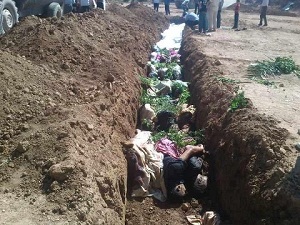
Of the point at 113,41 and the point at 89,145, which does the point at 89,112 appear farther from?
the point at 113,41

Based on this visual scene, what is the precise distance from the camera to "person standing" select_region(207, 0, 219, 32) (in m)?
18.3

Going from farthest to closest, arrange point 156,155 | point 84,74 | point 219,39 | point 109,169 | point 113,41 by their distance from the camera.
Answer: point 219,39 → point 113,41 → point 84,74 → point 156,155 → point 109,169

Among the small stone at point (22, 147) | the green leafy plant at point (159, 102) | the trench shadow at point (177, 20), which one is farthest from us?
the trench shadow at point (177, 20)

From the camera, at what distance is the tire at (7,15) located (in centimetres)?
1099

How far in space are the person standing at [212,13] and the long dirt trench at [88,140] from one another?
29.7 feet

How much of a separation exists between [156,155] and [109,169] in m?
1.71

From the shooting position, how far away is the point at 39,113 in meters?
6.14

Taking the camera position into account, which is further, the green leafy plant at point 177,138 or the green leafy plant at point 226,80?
the green leafy plant at point 226,80

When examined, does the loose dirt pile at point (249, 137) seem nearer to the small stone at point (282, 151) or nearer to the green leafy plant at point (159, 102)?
the small stone at point (282, 151)

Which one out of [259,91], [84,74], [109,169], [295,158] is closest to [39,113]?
[109,169]

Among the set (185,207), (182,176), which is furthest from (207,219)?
(182,176)

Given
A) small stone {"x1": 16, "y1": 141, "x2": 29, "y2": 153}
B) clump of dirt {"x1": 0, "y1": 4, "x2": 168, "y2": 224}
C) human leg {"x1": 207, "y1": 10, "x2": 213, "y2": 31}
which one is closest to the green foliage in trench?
clump of dirt {"x1": 0, "y1": 4, "x2": 168, "y2": 224}

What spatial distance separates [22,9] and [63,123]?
8.83 meters

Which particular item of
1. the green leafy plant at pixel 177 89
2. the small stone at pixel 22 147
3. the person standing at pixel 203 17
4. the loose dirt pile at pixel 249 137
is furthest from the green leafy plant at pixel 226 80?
the person standing at pixel 203 17
